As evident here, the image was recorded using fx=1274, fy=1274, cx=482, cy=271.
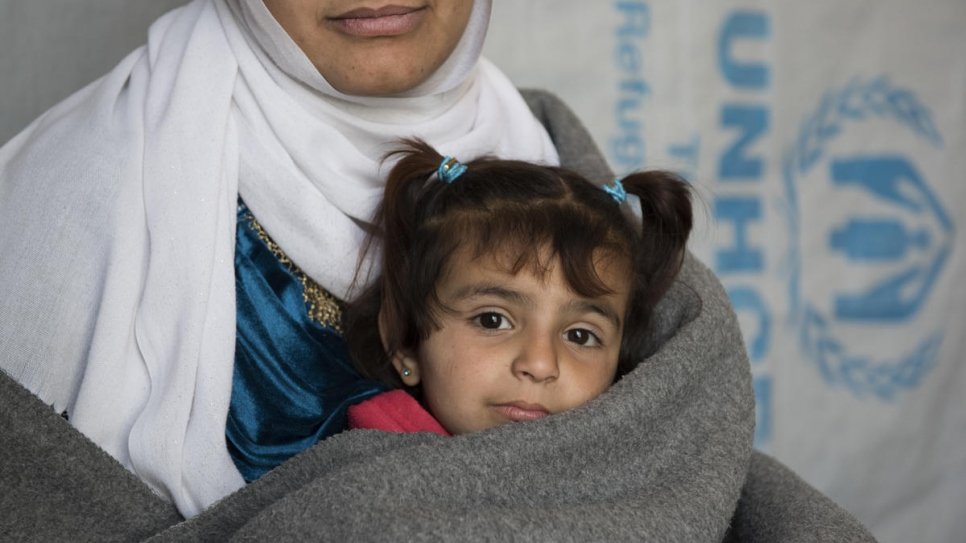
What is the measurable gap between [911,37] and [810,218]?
1.74 ft

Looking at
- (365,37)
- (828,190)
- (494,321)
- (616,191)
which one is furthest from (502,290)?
(828,190)

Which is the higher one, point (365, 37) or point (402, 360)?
point (365, 37)

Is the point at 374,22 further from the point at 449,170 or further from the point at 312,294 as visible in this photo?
the point at 312,294

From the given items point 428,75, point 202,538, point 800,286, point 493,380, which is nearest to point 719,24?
point 800,286

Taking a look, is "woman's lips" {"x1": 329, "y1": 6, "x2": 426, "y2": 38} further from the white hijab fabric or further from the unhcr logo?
the unhcr logo

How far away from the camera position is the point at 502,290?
1478mm

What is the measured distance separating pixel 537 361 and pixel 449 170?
1.03 feet

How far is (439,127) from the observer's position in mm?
1796

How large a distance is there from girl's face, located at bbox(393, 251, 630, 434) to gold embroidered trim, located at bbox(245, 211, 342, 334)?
165mm

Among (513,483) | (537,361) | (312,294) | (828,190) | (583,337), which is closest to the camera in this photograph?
(513,483)

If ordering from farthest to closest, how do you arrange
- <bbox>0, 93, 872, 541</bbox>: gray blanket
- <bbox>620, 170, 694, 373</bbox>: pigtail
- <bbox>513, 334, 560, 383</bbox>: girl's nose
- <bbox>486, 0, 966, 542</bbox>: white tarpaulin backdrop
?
<bbox>486, 0, 966, 542</bbox>: white tarpaulin backdrop
<bbox>620, 170, 694, 373</bbox>: pigtail
<bbox>513, 334, 560, 383</bbox>: girl's nose
<bbox>0, 93, 872, 541</bbox>: gray blanket

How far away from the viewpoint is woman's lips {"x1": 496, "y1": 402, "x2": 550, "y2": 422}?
4.76 ft

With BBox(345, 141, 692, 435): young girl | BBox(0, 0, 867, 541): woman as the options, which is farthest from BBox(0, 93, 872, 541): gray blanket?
BBox(345, 141, 692, 435): young girl

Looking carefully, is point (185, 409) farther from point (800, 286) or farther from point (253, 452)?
point (800, 286)
